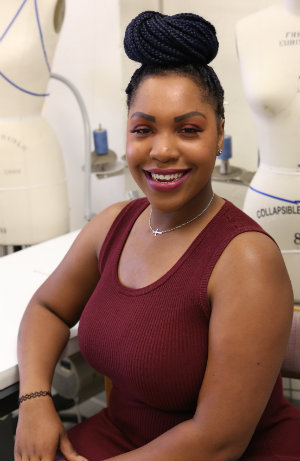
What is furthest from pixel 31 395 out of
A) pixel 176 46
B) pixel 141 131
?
pixel 176 46

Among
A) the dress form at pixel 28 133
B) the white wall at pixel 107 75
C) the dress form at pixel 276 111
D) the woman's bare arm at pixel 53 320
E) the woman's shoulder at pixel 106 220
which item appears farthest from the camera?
the white wall at pixel 107 75

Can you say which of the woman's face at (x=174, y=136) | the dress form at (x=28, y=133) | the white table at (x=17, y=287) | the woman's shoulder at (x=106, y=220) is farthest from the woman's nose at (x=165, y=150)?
the dress form at (x=28, y=133)

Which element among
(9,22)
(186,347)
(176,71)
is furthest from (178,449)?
(9,22)

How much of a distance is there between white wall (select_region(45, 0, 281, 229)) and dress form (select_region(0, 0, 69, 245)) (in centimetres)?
48

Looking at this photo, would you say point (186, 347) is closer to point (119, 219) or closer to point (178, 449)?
point (178, 449)

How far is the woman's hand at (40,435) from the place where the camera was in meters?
1.17

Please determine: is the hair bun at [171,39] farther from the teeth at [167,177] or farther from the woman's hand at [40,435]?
the woman's hand at [40,435]

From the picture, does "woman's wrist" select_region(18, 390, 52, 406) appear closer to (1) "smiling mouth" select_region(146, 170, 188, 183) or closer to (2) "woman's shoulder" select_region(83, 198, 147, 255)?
(2) "woman's shoulder" select_region(83, 198, 147, 255)

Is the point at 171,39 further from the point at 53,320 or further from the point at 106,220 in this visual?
the point at 53,320

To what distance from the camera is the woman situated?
99 centimetres

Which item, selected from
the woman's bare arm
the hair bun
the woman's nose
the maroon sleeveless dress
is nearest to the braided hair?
the hair bun

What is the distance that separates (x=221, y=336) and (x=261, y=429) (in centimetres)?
29

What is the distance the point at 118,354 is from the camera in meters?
1.13

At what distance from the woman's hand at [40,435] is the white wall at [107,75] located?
1194 mm
